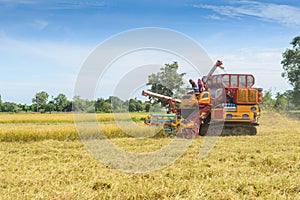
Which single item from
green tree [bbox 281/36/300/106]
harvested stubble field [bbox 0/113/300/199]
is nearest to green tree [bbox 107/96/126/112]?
harvested stubble field [bbox 0/113/300/199]

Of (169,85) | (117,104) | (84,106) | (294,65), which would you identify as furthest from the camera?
(294,65)

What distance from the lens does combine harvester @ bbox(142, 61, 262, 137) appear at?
11195 mm

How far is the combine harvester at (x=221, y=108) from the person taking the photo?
11195 millimetres

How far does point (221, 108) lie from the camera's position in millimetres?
11320

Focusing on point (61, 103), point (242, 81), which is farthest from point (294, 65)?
point (61, 103)

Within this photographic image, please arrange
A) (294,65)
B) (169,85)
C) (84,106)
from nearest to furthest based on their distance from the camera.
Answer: (84,106), (169,85), (294,65)

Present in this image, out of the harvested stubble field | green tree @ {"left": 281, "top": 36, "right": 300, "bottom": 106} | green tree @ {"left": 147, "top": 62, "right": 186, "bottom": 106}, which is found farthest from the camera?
green tree @ {"left": 281, "top": 36, "right": 300, "bottom": 106}

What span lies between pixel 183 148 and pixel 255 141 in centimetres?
260

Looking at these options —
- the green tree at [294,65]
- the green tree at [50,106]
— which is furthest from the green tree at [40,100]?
the green tree at [294,65]

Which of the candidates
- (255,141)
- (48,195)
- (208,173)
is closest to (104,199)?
(48,195)

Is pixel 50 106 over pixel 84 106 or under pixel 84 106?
over

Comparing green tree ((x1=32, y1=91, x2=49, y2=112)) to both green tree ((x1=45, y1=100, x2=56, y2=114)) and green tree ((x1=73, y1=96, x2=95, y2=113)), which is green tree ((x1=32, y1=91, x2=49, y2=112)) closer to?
green tree ((x1=45, y1=100, x2=56, y2=114))

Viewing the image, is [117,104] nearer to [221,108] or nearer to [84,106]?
[84,106]

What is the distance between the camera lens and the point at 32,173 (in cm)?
545
